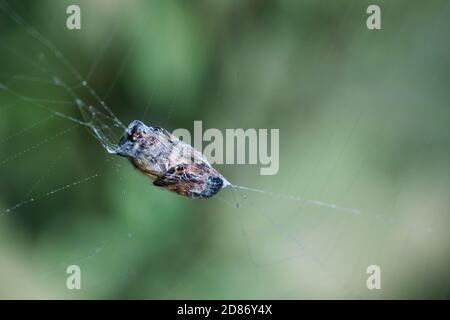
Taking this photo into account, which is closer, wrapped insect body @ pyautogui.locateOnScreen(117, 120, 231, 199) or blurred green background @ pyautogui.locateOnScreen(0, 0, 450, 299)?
wrapped insect body @ pyautogui.locateOnScreen(117, 120, 231, 199)

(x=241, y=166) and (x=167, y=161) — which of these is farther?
(x=241, y=166)

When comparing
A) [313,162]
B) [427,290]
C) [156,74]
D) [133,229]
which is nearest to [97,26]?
[156,74]

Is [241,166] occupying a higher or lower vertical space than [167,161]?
higher

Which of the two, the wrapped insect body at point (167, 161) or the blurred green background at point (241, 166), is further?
the blurred green background at point (241, 166)
